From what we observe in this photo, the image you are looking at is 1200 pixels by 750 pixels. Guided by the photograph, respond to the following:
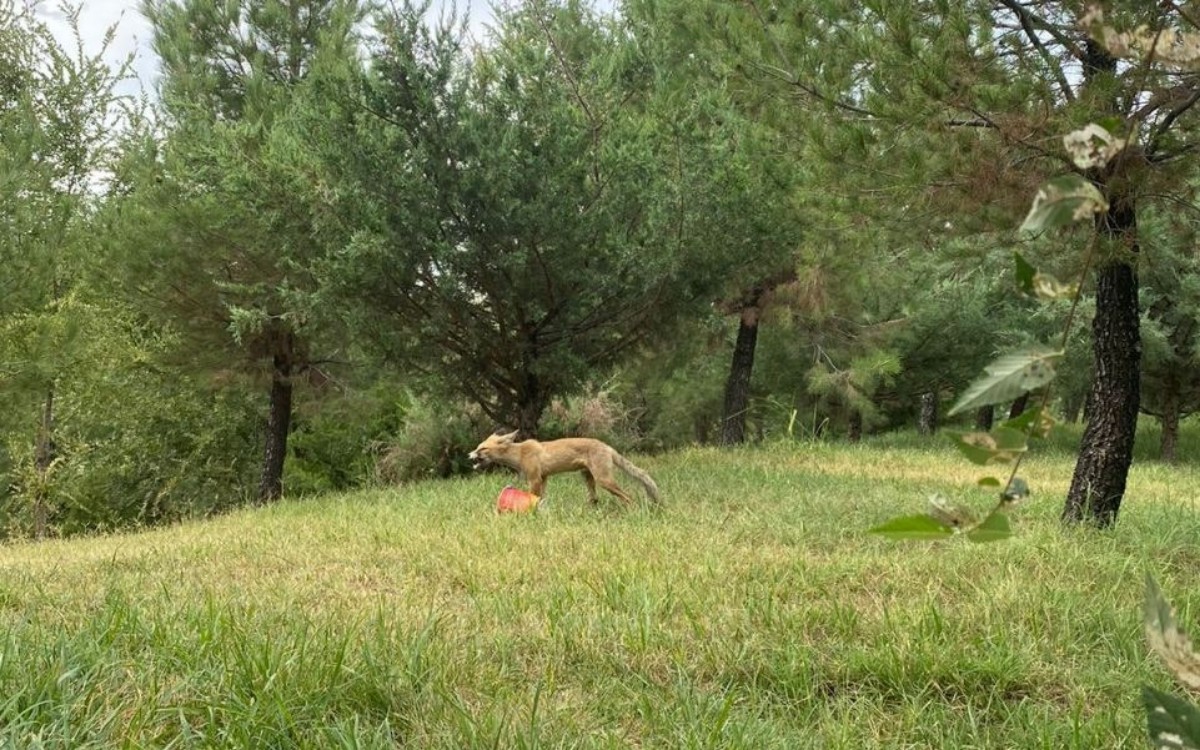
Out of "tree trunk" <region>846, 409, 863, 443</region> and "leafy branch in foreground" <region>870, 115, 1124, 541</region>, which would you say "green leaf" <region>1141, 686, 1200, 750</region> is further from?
"tree trunk" <region>846, 409, 863, 443</region>

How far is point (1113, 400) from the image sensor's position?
584 centimetres

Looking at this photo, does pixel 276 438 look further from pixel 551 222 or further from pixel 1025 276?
pixel 1025 276

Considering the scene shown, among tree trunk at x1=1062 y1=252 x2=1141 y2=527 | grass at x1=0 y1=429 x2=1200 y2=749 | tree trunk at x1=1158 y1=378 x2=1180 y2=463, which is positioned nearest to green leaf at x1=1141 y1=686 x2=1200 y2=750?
grass at x1=0 y1=429 x2=1200 y2=749

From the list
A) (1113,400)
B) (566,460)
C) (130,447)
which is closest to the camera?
(1113,400)

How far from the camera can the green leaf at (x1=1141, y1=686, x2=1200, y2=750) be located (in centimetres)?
63

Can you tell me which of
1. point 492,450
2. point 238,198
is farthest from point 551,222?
point 238,198

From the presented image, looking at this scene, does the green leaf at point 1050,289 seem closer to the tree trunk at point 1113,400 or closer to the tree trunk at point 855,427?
the tree trunk at point 1113,400

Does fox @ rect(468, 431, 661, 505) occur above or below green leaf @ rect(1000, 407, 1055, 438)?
below

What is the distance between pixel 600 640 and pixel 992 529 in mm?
2704

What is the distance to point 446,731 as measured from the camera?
2.32m

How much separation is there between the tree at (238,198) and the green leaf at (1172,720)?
950cm

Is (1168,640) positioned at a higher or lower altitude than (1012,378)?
lower

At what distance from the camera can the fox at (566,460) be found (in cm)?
708

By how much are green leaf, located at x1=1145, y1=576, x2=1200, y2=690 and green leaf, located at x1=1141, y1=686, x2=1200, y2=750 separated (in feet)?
0.10
